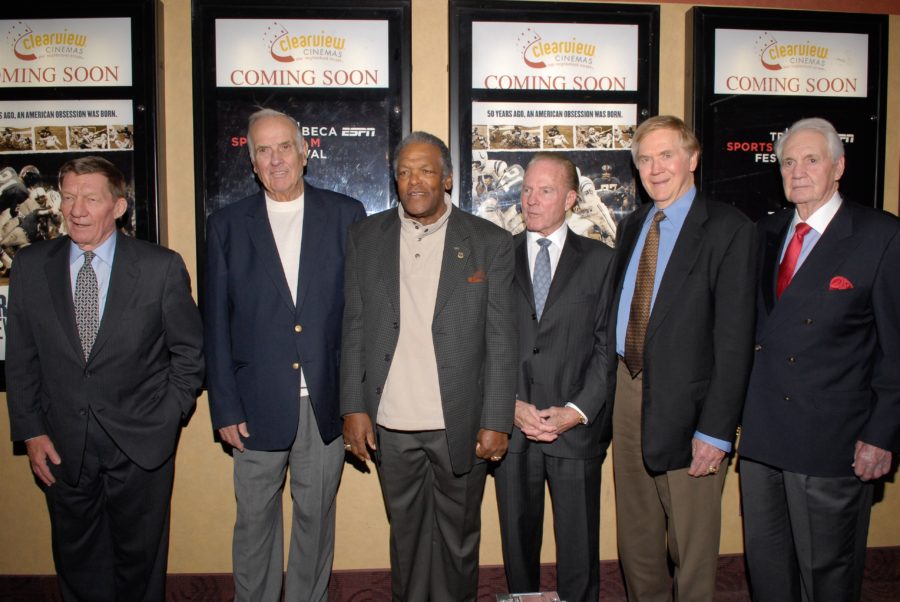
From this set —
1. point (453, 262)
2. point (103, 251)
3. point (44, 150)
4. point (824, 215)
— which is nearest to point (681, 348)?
point (824, 215)

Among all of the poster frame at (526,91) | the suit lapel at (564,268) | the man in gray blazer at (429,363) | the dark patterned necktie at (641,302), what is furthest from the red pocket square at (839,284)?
the poster frame at (526,91)

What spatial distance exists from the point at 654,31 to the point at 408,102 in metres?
1.33

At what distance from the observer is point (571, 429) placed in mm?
2406

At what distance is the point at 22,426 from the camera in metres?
2.41

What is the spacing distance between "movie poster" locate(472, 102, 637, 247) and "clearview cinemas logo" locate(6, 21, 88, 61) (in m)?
2.00

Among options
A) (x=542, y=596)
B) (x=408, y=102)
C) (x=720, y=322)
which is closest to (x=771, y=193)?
(x=720, y=322)

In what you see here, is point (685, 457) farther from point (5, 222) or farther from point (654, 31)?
point (5, 222)

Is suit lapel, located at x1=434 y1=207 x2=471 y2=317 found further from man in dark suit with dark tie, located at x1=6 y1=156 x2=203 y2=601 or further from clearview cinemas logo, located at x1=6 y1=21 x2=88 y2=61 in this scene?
clearview cinemas logo, located at x1=6 y1=21 x2=88 y2=61

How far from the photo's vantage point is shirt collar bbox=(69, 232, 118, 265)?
7.97ft

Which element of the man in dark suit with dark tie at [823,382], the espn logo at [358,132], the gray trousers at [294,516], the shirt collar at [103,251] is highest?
the espn logo at [358,132]

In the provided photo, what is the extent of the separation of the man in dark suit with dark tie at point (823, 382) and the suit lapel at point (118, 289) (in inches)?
98.6

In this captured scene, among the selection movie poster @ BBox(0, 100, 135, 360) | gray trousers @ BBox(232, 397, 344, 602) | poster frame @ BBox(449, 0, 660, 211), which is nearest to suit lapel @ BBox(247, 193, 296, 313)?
gray trousers @ BBox(232, 397, 344, 602)

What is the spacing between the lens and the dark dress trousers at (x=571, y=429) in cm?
241

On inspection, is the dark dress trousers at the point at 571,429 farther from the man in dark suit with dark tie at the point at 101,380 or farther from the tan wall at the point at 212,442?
the man in dark suit with dark tie at the point at 101,380
